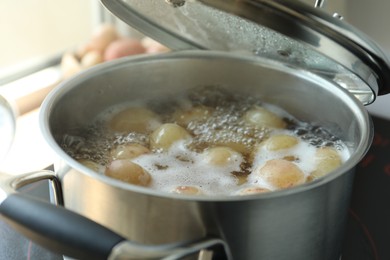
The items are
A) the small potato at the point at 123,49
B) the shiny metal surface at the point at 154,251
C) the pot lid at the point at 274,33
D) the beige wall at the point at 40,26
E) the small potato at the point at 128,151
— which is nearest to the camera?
the shiny metal surface at the point at 154,251

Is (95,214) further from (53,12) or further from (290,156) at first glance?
(53,12)

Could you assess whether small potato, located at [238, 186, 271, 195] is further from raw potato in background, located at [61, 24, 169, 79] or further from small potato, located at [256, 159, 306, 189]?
raw potato in background, located at [61, 24, 169, 79]

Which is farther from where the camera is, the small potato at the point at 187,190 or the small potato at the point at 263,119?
the small potato at the point at 263,119

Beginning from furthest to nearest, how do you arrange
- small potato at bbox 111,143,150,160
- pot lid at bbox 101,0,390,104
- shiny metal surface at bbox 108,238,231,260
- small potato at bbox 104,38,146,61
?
small potato at bbox 104,38,146,61, small potato at bbox 111,143,150,160, pot lid at bbox 101,0,390,104, shiny metal surface at bbox 108,238,231,260

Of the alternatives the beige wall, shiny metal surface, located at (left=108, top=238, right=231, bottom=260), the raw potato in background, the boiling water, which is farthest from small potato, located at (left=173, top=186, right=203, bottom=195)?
the beige wall

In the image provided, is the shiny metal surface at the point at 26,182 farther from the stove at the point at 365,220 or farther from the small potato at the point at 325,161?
the small potato at the point at 325,161

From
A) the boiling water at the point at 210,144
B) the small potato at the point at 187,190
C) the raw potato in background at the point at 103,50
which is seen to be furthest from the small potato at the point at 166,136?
the raw potato in background at the point at 103,50

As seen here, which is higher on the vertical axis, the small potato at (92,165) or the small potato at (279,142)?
the small potato at (279,142)
